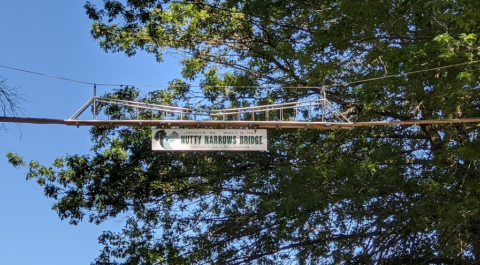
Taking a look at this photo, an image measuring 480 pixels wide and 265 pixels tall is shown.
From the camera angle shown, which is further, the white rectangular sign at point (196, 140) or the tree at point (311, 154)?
the tree at point (311, 154)

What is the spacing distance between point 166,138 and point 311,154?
607 centimetres

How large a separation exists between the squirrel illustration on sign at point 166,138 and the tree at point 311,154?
11.6ft

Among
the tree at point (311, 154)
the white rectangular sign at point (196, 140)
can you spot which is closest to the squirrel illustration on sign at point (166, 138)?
the white rectangular sign at point (196, 140)

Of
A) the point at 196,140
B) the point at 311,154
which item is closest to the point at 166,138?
the point at 196,140

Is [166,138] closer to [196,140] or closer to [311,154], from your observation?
[196,140]

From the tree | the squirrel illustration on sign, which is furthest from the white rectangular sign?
the tree

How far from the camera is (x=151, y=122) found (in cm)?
751

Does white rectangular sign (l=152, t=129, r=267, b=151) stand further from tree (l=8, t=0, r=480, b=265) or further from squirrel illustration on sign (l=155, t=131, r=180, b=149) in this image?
tree (l=8, t=0, r=480, b=265)

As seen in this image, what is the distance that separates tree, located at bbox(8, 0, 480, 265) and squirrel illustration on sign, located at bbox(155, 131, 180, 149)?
3538 millimetres

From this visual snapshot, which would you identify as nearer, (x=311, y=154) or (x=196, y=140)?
(x=196, y=140)

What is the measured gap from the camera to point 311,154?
43.0 ft

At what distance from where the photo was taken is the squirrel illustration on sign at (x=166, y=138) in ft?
24.3

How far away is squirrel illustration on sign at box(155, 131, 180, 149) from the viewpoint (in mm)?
7410

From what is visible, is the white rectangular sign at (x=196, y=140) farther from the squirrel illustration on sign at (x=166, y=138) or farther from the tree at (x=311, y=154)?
the tree at (x=311, y=154)
